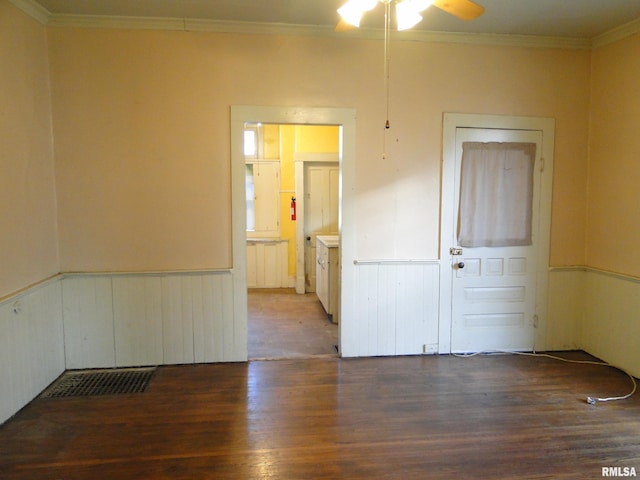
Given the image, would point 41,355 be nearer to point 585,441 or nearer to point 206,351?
point 206,351

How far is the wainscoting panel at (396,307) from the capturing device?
3746 mm

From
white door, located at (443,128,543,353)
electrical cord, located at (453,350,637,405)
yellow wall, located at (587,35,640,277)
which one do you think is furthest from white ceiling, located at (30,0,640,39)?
electrical cord, located at (453,350,637,405)

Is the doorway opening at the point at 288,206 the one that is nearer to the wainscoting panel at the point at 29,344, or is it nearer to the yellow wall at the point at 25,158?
the wainscoting panel at the point at 29,344

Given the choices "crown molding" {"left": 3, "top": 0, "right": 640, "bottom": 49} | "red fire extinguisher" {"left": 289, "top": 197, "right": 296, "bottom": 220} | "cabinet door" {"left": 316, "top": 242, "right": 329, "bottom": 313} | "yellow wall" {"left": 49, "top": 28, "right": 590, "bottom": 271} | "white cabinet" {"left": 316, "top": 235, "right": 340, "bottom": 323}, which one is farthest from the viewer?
"red fire extinguisher" {"left": 289, "top": 197, "right": 296, "bottom": 220}

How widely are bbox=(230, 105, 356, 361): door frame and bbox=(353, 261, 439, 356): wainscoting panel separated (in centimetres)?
11

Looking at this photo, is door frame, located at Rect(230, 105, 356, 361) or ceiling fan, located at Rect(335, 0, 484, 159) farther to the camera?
door frame, located at Rect(230, 105, 356, 361)

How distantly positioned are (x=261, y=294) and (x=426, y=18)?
4348 millimetres

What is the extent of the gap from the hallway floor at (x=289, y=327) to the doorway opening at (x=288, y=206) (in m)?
0.06

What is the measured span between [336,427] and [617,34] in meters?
3.78

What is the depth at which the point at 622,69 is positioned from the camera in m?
3.51

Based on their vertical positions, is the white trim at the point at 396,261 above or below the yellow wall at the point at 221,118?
below

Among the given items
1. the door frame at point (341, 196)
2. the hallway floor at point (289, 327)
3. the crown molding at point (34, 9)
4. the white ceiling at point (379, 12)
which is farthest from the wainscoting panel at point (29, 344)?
the white ceiling at point (379, 12)

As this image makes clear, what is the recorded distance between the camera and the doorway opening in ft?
21.3

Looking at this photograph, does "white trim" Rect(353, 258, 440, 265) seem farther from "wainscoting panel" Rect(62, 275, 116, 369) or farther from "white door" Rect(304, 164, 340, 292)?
"white door" Rect(304, 164, 340, 292)
